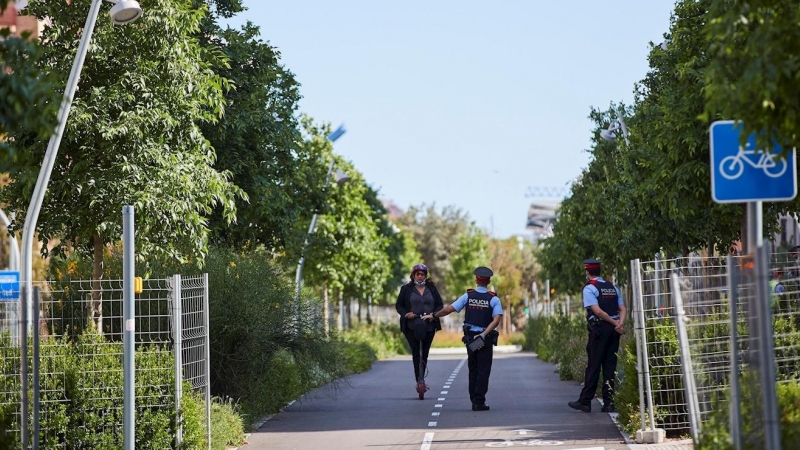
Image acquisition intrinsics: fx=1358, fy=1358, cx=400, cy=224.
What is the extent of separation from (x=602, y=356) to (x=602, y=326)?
425 mm

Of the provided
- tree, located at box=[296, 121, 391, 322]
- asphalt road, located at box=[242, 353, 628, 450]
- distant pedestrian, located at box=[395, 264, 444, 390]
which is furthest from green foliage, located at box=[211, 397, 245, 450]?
tree, located at box=[296, 121, 391, 322]

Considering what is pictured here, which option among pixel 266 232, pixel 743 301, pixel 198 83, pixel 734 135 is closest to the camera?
pixel 734 135

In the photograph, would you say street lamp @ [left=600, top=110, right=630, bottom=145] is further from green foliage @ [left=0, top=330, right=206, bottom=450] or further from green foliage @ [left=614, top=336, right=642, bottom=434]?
green foliage @ [left=0, top=330, right=206, bottom=450]

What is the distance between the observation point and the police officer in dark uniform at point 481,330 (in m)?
18.8

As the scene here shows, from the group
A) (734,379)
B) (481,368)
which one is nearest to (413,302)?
(481,368)

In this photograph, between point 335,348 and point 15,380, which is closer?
point 15,380

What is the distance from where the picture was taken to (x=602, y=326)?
17797 mm

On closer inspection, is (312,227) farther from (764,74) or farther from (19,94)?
(19,94)

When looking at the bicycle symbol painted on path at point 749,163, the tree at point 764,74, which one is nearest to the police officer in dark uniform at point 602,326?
the bicycle symbol painted on path at point 749,163

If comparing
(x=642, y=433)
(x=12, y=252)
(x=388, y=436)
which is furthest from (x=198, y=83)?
(x=642, y=433)

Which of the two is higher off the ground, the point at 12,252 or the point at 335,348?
the point at 12,252

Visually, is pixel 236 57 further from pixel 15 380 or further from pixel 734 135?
pixel 734 135

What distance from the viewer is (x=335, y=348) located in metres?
19.5

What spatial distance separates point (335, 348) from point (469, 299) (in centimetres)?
205
